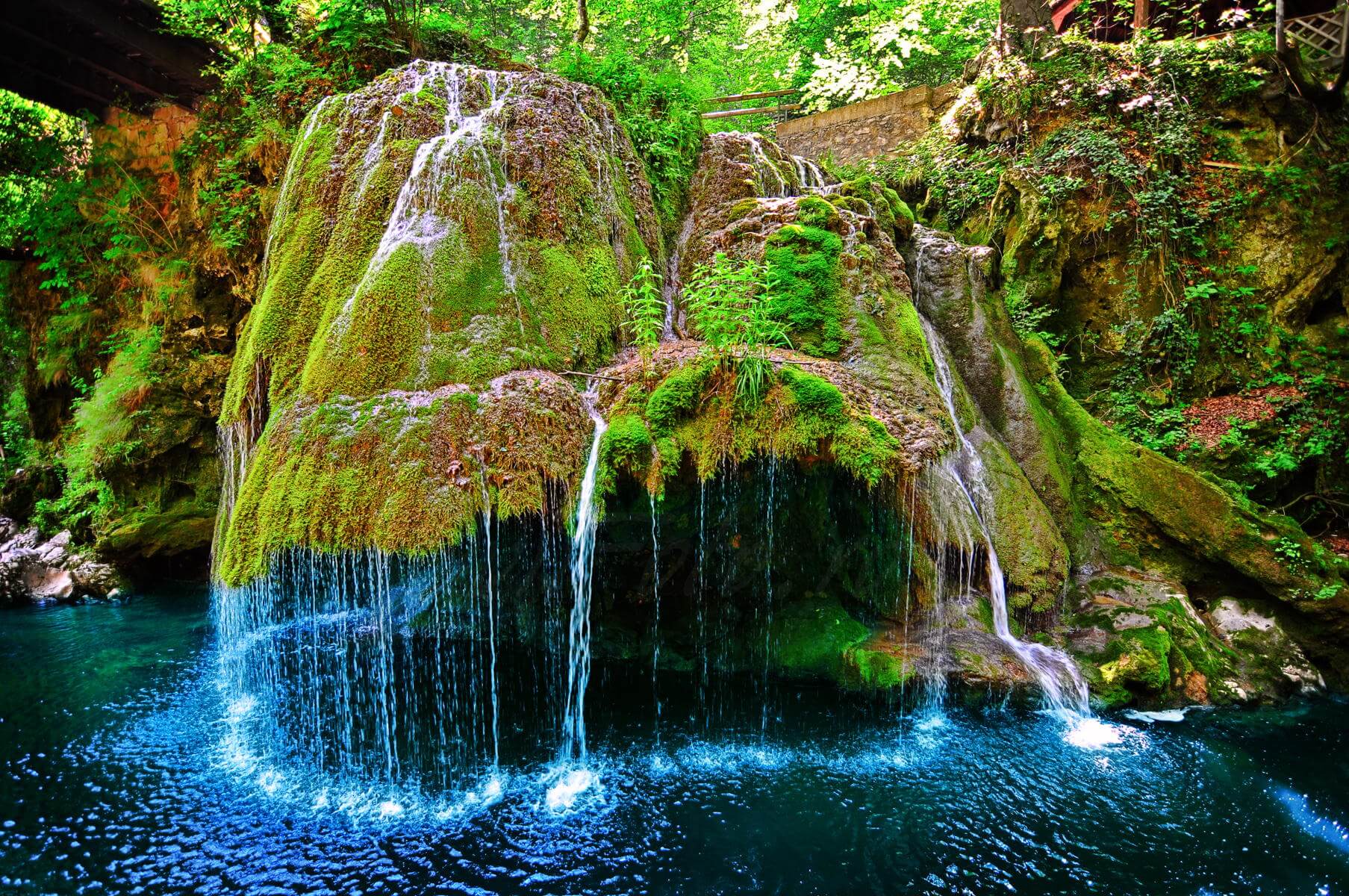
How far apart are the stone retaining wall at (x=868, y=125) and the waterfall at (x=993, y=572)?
25.5ft

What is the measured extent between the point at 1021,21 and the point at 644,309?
11477 millimetres

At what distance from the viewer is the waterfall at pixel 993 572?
598 cm

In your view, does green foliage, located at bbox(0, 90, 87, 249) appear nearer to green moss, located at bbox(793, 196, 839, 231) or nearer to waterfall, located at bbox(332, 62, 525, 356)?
waterfall, located at bbox(332, 62, 525, 356)

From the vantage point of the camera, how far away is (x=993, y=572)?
6668 millimetres

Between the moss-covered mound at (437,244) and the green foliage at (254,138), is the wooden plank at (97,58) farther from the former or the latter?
the moss-covered mound at (437,244)

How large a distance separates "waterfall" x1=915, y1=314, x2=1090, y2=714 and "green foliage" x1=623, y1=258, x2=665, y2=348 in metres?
3.13

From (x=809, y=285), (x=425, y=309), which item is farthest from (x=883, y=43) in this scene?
(x=425, y=309)

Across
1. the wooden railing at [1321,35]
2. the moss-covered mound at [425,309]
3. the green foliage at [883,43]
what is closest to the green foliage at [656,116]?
the moss-covered mound at [425,309]

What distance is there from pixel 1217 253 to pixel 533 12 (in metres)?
16.9

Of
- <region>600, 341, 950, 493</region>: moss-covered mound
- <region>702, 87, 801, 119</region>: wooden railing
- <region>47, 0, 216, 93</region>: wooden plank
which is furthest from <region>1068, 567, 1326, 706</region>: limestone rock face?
<region>47, 0, 216, 93</region>: wooden plank

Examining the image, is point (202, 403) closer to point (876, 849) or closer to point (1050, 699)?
point (876, 849)

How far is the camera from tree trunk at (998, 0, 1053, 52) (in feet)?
38.6

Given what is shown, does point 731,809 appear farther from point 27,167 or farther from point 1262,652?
point 27,167

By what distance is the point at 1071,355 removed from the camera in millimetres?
9828
